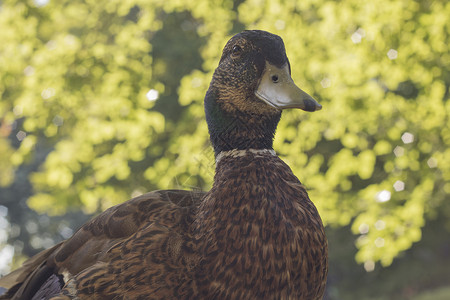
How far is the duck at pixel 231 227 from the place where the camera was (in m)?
2.13

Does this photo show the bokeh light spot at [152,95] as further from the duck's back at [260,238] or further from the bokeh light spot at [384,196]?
the duck's back at [260,238]

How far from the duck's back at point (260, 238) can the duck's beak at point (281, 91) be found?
0.27 m

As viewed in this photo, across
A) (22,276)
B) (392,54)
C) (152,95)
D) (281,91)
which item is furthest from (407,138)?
(22,276)

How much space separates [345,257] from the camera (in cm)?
1259

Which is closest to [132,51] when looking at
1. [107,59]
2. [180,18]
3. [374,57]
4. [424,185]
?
[107,59]

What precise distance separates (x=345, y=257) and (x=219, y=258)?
431 inches

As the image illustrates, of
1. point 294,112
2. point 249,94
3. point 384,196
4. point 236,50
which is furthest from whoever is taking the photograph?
point 294,112

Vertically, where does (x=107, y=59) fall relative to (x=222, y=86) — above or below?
below

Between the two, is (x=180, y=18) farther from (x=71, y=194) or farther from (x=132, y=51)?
(x=71, y=194)

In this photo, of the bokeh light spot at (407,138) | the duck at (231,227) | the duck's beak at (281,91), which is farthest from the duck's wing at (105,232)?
the bokeh light spot at (407,138)

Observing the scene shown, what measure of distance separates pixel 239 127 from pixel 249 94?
0.15m

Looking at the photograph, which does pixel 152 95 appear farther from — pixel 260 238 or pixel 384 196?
pixel 260 238

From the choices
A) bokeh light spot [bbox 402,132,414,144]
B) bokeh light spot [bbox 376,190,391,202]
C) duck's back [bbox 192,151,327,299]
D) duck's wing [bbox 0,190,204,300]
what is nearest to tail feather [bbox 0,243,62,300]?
duck's wing [bbox 0,190,204,300]

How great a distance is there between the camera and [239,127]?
2441 millimetres
